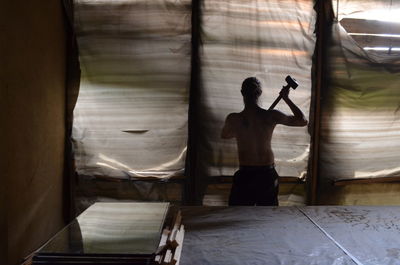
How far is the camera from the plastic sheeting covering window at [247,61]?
14.3 feet

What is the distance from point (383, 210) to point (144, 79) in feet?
9.25

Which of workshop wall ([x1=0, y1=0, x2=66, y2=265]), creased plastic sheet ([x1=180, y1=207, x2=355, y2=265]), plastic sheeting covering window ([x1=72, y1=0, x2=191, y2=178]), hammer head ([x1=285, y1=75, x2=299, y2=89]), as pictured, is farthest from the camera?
plastic sheeting covering window ([x1=72, y1=0, x2=191, y2=178])

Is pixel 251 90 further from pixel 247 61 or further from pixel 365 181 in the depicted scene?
pixel 365 181

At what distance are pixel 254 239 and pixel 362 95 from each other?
120 inches

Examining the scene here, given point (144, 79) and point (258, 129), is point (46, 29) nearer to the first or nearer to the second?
point (144, 79)

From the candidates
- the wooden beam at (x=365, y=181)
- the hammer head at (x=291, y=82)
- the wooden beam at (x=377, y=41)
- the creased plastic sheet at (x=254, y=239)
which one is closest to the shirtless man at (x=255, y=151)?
the hammer head at (x=291, y=82)

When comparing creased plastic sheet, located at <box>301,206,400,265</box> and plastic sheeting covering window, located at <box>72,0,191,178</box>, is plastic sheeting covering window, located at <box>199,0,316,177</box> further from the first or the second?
creased plastic sheet, located at <box>301,206,400,265</box>

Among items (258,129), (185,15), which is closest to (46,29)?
(185,15)

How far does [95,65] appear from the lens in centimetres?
433

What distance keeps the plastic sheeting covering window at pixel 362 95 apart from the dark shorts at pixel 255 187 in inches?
41.4

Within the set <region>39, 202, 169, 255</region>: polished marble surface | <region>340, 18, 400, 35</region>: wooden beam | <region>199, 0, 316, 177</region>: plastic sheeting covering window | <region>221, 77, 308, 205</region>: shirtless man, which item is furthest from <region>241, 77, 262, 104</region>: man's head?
<region>39, 202, 169, 255</region>: polished marble surface

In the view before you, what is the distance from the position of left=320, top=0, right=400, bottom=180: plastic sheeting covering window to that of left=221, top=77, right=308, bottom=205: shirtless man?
32.7 inches

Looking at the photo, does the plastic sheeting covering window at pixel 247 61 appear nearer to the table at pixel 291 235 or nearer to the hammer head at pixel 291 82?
the hammer head at pixel 291 82

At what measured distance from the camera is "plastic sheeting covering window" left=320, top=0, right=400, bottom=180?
4434mm
